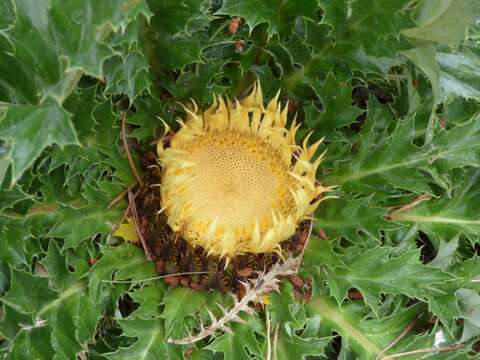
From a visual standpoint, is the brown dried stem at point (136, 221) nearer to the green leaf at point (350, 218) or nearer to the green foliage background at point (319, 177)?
the green foliage background at point (319, 177)

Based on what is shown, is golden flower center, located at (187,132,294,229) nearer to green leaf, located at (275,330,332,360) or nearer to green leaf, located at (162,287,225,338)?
green leaf, located at (162,287,225,338)

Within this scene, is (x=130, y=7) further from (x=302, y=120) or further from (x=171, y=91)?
(x=302, y=120)

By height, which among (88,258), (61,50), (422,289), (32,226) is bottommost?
(422,289)

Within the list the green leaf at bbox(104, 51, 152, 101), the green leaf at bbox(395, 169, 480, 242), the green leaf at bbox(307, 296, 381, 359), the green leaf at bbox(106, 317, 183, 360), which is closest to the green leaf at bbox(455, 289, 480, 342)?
the green leaf at bbox(395, 169, 480, 242)

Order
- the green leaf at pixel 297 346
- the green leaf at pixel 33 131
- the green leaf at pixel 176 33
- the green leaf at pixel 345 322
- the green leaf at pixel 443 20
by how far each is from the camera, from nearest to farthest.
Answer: the green leaf at pixel 33 131
the green leaf at pixel 443 20
the green leaf at pixel 176 33
the green leaf at pixel 297 346
the green leaf at pixel 345 322

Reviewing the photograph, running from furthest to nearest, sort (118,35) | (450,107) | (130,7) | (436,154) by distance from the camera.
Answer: (450,107) < (436,154) < (118,35) < (130,7)

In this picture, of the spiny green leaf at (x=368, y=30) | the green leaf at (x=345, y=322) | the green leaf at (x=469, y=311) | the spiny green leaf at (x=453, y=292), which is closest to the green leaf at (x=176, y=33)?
the spiny green leaf at (x=368, y=30)

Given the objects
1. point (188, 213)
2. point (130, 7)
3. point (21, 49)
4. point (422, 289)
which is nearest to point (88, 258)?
point (188, 213)
